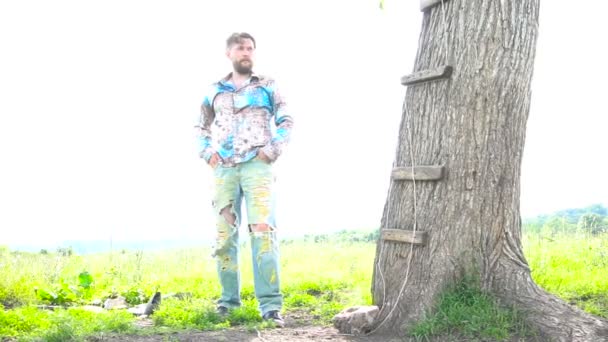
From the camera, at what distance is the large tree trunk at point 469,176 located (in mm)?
4711

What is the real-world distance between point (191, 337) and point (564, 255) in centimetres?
476

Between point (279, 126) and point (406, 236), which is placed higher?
point (279, 126)

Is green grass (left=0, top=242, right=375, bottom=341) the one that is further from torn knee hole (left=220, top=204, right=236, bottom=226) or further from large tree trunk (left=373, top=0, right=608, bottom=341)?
large tree trunk (left=373, top=0, right=608, bottom=341)

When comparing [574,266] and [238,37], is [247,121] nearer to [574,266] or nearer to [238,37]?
[238,37]

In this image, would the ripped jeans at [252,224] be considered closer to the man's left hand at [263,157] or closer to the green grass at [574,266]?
the man's left hand at [263,157]

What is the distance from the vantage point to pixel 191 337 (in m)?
4.67

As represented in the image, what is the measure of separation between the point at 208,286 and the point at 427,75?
3532 mm

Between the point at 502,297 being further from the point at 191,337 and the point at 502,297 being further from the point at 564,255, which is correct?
the point at 564,255

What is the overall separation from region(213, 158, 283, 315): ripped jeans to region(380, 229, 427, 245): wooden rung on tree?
896 mm

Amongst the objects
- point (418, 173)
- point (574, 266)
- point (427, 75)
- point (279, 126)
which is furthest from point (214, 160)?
point (574, 266)

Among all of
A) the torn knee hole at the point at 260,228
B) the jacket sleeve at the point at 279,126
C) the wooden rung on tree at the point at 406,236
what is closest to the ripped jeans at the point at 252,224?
the torn knee hole at the point at 260,228

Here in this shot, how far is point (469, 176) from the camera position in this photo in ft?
15.5

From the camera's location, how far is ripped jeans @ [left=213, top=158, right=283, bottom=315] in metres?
5.20

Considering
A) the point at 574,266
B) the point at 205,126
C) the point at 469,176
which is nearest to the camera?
the point at 469,176
